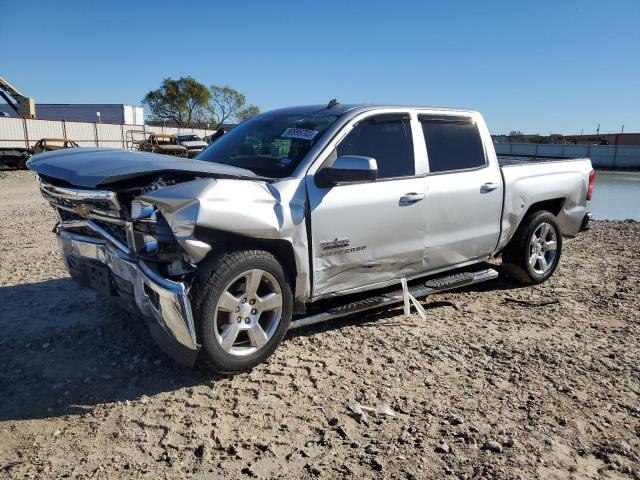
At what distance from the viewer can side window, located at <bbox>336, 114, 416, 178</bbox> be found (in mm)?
3943

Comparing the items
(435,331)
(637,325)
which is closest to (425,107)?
(435,331)

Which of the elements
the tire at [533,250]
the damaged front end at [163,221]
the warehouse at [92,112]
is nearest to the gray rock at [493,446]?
the damaged front end at [163,221]

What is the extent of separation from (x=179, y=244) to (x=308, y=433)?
4.34 feet

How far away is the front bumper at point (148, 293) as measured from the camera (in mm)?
2957

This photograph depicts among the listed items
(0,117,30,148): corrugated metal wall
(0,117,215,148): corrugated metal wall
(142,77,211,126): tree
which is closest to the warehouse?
(142,77,211,126): tree

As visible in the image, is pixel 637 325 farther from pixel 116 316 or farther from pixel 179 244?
pixel 116 316

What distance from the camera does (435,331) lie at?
428cm

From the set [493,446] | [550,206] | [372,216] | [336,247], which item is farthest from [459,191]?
[493,446]

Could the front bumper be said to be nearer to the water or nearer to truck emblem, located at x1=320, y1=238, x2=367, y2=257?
truck emblem, located at x1=320, y1=238, x2=367, y2=257

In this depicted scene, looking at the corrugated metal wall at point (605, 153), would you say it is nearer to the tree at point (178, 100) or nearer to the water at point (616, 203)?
the water at point (616, 203)

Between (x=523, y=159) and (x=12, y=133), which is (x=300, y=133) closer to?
(x=523, y=159)

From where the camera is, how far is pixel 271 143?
4102mm

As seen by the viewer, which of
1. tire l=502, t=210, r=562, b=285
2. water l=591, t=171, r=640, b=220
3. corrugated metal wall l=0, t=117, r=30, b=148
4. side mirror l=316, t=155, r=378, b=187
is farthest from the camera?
corrugated metal wall l=0, t=117, r=30, b=148

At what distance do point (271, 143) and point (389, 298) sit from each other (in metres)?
1.61
